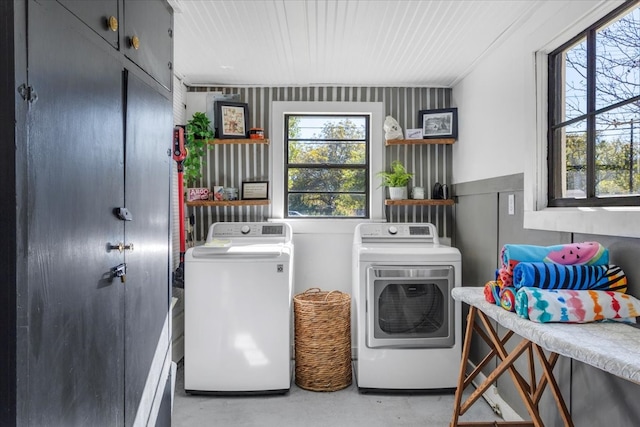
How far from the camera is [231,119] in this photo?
3605 mm

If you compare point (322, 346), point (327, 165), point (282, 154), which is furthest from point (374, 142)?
point (322, 346)

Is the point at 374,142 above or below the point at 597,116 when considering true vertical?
above

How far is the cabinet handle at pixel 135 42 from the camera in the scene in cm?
161

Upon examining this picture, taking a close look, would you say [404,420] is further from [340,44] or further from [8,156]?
→ [8,156]

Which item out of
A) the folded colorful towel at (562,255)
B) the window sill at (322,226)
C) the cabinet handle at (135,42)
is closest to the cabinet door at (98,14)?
the cabinet handle at (135,42)

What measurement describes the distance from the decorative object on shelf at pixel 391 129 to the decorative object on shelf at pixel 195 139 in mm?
1388

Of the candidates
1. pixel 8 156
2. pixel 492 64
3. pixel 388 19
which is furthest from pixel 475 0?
pixel 8 156

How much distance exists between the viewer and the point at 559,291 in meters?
1.64

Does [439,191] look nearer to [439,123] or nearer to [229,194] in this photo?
[439,123]

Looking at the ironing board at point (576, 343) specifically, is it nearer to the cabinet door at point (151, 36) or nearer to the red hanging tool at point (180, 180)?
the cabinet door at point (151, 36)

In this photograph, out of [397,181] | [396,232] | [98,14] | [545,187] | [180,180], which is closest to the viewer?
[98,14]

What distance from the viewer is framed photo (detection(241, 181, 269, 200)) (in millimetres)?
3701

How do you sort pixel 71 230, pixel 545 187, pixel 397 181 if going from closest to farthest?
pixel 71 230 → pixel 545 187 → pixel 397 181

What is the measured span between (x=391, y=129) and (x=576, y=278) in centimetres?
221
